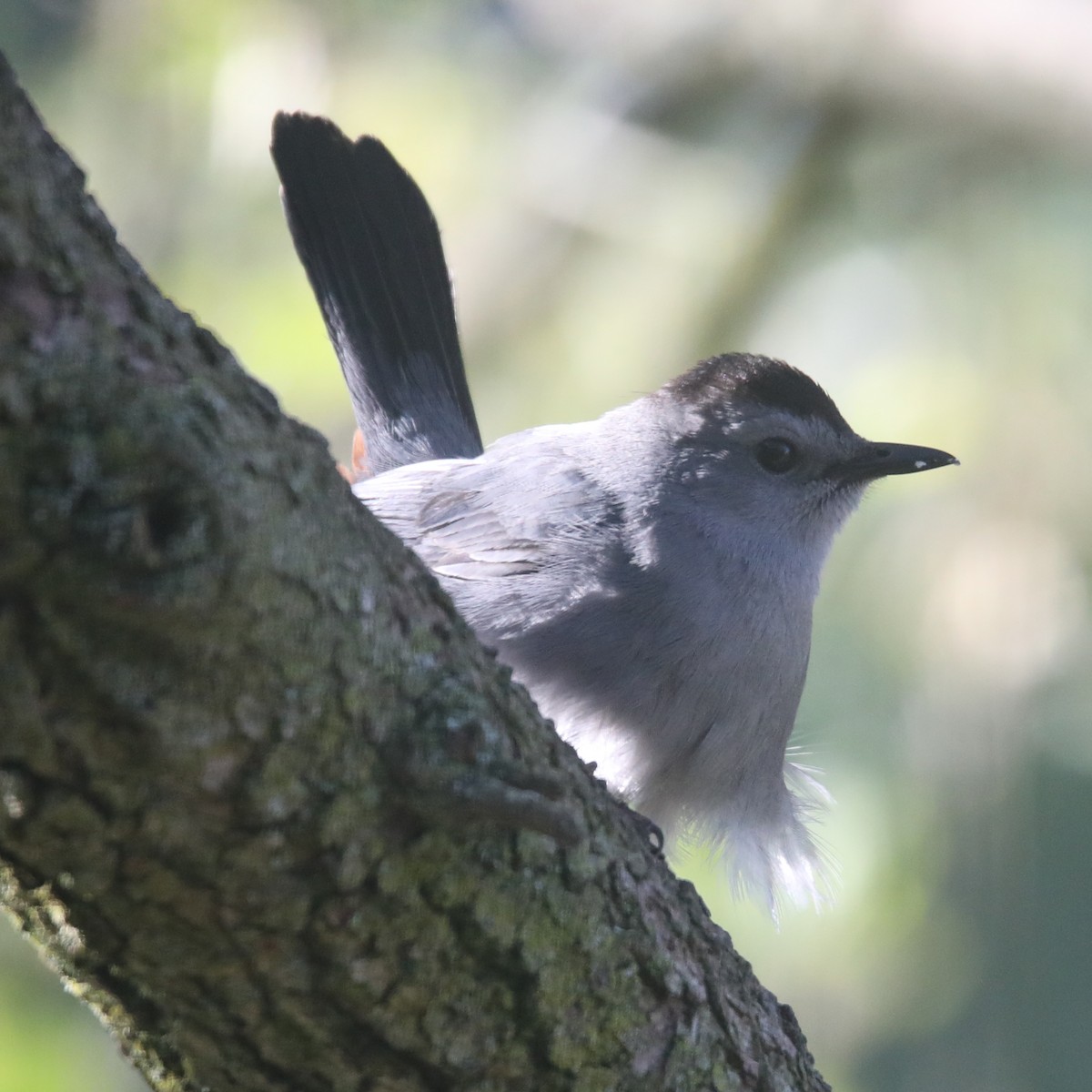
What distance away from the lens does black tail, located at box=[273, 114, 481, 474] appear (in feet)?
11.6

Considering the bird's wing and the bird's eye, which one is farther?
the bird's eye

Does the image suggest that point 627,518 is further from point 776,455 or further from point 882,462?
point 882,462

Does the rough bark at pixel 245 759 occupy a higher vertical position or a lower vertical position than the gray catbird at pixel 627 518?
lower

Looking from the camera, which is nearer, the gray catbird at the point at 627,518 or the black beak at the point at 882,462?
the gray catbird at the point at 627,518

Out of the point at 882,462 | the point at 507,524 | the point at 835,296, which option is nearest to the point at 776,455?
the point at 882,462

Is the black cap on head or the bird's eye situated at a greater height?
the black cap on head

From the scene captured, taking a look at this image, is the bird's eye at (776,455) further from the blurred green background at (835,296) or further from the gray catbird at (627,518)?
the blurred green background at (835,296)

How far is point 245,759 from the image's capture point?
1.32 metres

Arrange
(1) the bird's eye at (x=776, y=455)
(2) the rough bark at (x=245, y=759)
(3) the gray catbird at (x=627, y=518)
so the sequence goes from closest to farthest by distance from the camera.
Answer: (2) the rough bark at (x=245, y=759) < (3) the gray catbird at (x=627, y=518) < (1) the bird's eye at (x=776, y=455)

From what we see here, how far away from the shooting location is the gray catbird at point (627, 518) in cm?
296

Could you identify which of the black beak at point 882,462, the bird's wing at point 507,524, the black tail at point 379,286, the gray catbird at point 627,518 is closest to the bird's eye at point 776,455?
the gray catbird at point 627,518

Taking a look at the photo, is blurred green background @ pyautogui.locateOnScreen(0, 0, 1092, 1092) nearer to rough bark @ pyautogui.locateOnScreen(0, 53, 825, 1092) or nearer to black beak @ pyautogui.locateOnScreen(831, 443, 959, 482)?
black beak @ pyautogui.locateOnScreen(831, 443, 959, 482)

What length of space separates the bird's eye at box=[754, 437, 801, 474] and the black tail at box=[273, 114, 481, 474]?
97cm

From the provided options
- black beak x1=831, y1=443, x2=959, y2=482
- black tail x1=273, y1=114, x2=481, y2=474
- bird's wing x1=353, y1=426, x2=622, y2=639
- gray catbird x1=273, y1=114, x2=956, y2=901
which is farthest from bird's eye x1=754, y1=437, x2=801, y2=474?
black tail x1=273, y1=114, x2=481, y2=474
